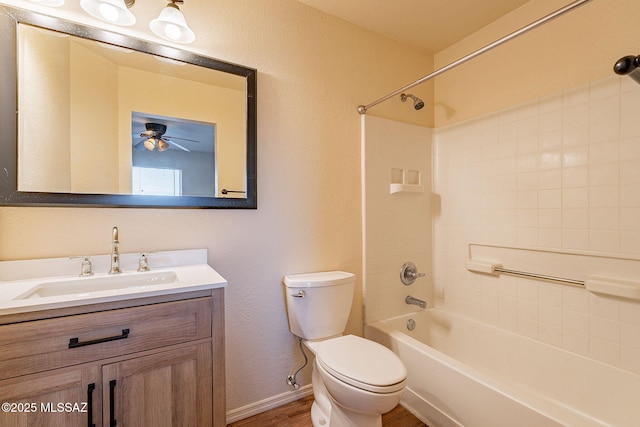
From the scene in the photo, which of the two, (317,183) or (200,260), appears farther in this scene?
(317,183)

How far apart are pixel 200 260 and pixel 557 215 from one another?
199 cm

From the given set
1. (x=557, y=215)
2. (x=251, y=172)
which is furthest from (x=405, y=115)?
(x=251, y=172)

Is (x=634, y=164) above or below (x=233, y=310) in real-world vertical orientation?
above

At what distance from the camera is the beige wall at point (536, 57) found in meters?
1.46

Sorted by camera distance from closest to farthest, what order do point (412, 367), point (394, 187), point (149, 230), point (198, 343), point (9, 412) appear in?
point (9, 412) → point (198, 343) → point (149, 230) → point (412, 367) → point (394, 187)

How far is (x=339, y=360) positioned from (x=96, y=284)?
3.56ft

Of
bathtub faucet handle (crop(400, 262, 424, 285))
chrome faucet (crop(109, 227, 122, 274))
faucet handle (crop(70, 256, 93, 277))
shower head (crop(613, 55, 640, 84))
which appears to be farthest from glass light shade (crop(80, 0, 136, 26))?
bathtub faucet handle (crop(400, 262, 424, 285))

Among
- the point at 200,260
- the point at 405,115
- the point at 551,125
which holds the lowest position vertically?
the point at 200,260

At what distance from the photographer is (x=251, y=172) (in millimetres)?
1582

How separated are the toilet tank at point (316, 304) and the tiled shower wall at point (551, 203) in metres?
1.06

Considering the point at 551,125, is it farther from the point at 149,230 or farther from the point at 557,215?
the point at 149,230

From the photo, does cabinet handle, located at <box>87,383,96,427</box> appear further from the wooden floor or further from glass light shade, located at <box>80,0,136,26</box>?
glass light shade, located at <box>80,0,136,26</box>

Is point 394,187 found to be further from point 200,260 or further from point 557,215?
point 200,260

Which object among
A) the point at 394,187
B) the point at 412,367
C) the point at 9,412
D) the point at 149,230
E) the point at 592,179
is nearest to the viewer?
the point at 9,412
